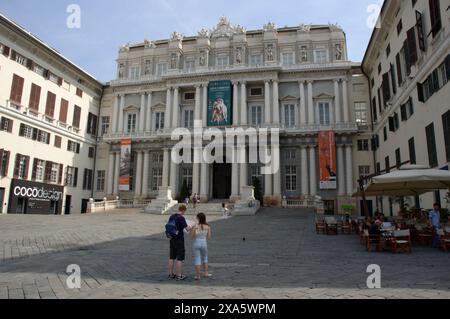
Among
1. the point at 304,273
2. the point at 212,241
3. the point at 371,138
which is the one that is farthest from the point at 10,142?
the point at 371,138

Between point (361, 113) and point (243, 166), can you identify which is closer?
point (243, 166)

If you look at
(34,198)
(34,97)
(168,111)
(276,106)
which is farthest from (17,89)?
(276,106)

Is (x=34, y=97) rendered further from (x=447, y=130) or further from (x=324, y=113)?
(x=447, y=130)

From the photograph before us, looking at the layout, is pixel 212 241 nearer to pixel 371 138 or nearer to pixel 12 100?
pixel 12 100

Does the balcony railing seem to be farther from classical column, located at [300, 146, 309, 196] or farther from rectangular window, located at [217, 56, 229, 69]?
classical column, located at [300, 146, 309, 196]

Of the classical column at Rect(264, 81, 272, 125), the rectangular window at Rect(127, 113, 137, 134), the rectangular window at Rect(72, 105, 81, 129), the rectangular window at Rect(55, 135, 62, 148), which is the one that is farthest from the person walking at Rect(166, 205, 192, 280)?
the rectangular window at Rect(127, 113, 137, 134)

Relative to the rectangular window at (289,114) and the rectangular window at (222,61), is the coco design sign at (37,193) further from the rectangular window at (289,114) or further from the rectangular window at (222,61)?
the rectangular window at (289,114)

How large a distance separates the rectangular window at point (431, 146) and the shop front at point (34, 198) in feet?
101

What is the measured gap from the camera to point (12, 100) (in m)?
29.6

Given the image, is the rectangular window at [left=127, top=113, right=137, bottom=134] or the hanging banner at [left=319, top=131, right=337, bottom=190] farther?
the rectangular window at [left=127, top=113, right=137, bottom=134]

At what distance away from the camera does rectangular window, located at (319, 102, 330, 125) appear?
1486 inches

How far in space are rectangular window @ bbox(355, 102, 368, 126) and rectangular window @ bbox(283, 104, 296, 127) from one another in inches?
263

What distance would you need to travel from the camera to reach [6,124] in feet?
95.2

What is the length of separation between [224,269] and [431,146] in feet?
50.7
